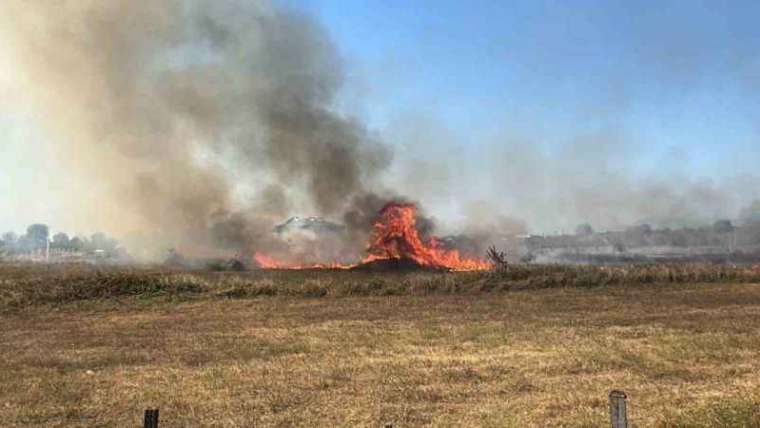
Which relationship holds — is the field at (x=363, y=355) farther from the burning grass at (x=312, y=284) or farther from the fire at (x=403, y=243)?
the fire at (x=403, y=243)

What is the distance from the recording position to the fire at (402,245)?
55.7 meters

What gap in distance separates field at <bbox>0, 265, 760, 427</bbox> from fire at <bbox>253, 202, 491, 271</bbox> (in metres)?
26.2

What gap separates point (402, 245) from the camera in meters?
56.6

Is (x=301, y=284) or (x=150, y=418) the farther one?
(x=301, y=284)

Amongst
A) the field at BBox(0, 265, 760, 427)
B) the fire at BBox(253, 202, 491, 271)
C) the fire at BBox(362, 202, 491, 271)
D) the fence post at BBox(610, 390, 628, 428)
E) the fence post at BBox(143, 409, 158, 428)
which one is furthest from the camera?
the fire at BBox(362, 202, 491, 271)

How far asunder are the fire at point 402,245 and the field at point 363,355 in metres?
26.2

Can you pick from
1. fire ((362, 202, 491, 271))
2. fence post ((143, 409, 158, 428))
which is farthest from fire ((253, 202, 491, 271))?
fence post ((143, 409, 158, 428))

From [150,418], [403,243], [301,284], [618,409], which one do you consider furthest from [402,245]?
[150,418]

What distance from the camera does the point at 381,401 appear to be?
10883 millimetres

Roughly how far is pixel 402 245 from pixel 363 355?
41.5 meters

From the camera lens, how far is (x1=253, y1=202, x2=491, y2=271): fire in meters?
55.7

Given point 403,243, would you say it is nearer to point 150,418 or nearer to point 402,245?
point 402,245

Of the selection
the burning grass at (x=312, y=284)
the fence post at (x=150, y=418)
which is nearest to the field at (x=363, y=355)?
the burning grass at (x=312, y=284)

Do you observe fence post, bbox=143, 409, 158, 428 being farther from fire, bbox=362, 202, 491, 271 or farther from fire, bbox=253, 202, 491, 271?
fire, bbox=362, 202, 491, 271
